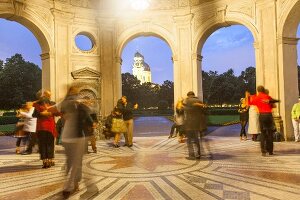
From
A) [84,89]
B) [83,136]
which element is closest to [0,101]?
[84,89]

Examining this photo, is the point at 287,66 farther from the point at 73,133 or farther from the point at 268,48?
the point at 73,133

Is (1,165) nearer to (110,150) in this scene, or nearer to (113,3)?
(110,150)

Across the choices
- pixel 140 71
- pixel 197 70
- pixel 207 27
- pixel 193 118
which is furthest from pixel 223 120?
pixel 140 71

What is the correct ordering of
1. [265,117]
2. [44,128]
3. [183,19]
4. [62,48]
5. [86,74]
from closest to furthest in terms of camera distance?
1. [44,128]
2. [265,117]
3. [62,48]
4. [86,74]
5. [183,19]

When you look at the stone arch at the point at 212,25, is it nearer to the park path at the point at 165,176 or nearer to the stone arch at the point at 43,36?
the park path at the point at 165,176

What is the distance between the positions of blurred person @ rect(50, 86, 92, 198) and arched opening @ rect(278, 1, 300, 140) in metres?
10.3

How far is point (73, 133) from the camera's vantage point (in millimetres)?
5152

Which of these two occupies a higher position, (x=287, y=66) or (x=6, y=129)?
(x=287, y=66)

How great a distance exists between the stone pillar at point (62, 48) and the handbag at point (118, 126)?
4.93 meters

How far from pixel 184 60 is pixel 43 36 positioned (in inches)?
296

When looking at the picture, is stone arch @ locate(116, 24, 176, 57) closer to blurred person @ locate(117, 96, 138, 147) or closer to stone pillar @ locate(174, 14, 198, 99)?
stone pillar @ locate(174, 14, 198, 99)

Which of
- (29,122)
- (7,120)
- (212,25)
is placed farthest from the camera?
(7,120)

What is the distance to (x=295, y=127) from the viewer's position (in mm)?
12000

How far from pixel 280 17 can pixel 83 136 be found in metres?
11.1
